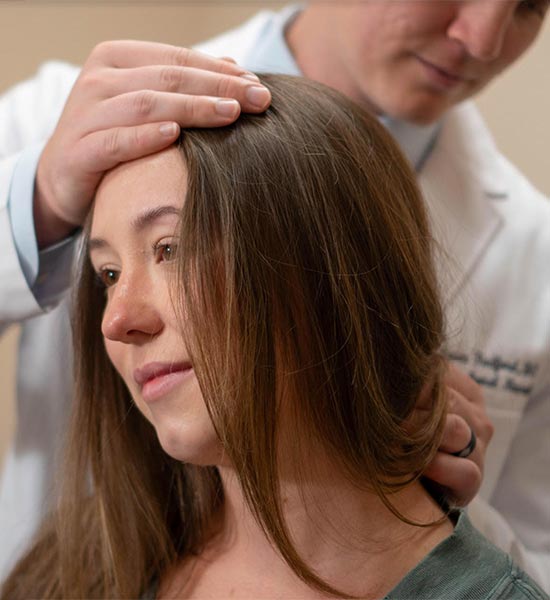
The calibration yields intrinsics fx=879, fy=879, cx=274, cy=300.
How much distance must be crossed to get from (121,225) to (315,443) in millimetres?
247

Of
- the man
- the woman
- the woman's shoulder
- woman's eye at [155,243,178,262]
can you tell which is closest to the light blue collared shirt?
the man

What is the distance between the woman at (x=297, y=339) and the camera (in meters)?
0.70

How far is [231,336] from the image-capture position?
0.70 m

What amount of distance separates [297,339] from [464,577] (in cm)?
25

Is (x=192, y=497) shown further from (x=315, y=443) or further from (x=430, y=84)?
(x=430, y=84)

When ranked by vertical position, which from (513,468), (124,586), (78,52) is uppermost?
(78,52)

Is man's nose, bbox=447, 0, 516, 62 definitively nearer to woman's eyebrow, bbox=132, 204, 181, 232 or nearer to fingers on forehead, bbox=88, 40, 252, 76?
fingers on forehead, bbox=88, 40, 252, 76

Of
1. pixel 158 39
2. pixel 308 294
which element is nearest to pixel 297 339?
pixel 308 294

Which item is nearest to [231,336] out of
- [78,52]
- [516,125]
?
[516,125]

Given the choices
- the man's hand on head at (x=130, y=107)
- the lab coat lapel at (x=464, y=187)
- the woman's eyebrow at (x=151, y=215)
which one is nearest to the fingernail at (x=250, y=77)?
the man's hand on head at (x=130, y=107)

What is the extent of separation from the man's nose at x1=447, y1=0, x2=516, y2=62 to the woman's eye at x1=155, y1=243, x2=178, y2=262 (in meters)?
0.43

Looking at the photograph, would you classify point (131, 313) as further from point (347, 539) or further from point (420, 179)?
point (420, 179)

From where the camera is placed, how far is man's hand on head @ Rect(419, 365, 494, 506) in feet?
2.67

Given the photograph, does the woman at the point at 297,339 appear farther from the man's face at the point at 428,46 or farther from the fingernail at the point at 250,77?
the man's face at the point at 428,46
